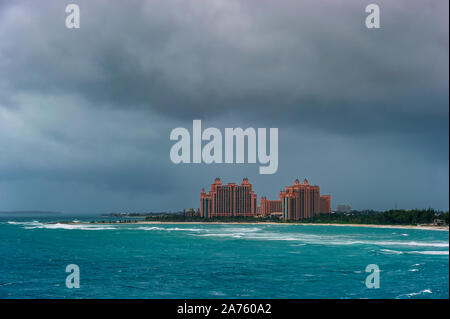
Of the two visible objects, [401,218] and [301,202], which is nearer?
[401,218]

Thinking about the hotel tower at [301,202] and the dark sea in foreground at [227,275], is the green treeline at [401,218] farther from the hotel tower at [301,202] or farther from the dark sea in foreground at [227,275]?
the dark sea in foreground at [227,275]

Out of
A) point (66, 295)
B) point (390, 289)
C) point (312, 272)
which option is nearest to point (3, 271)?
point (66, 295)

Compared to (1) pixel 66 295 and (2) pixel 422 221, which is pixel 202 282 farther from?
(2) pixel 422 221

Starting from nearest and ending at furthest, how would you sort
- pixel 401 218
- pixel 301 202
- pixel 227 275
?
pixel 227 275, pixel 401 218, pixel 301 202

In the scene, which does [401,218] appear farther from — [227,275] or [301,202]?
[227,275]

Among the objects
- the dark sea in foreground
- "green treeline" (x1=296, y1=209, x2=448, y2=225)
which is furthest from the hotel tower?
the dark sea in foreground

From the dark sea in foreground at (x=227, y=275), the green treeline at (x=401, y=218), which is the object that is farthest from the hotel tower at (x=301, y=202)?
the dark sea in foreground at (x=227, y=275)

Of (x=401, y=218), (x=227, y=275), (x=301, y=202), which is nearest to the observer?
(x=227, y=275)

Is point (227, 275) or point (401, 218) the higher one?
point (227, 275)

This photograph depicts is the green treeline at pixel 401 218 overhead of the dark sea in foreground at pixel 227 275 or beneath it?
beneath

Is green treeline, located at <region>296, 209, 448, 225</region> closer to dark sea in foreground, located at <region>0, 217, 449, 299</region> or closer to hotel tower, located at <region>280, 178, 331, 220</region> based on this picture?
hotel tower, located at <region>280, 178, 331, 220</region>

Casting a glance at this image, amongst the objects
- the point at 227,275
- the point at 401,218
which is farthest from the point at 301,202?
the point at 227,275
